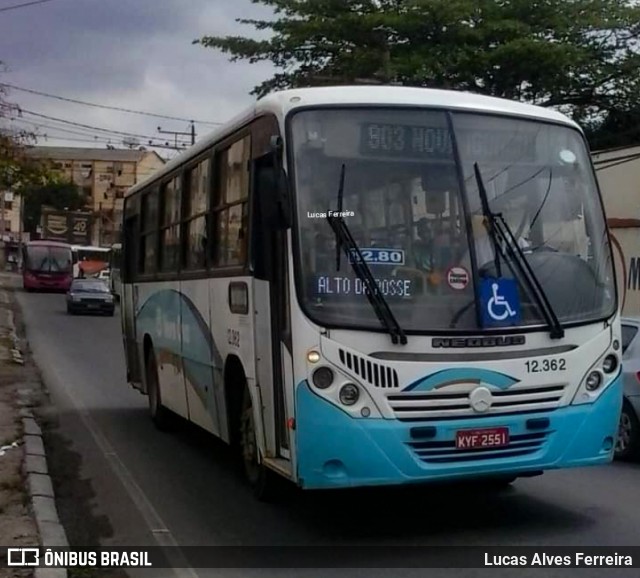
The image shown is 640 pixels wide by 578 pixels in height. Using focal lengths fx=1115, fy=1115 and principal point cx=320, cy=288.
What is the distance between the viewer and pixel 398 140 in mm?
7809

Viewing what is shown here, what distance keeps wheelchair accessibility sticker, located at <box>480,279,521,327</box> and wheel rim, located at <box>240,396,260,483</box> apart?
7.29 ft

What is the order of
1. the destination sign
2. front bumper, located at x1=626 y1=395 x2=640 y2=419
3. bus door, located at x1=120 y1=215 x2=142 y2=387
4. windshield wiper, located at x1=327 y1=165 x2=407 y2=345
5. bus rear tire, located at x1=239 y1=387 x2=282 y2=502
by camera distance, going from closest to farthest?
windshield wiper, located at x1=327 y1=165 x2=407 y2=345 < the destination sign < bus rear tire, located at x1=239 y1=387 x2=282 y2=502 < front bumper, located at x1=626 y1=395 x2=640 y2=419 < bus door, located at x1=120 y1=215 x2=142 y2=387

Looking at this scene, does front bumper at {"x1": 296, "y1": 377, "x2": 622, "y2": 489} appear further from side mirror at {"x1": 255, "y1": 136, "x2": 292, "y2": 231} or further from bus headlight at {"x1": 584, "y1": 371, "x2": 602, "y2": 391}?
side mirror at {"x1": 255, "y1": 136, "x2": 292, "y2": 231}

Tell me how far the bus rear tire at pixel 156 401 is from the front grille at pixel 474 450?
6411mm

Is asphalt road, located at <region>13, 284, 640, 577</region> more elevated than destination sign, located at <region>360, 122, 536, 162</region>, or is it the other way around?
destination sign, located at <region>360, 122, 536, 162</region>

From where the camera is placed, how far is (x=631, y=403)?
1133 centimetres

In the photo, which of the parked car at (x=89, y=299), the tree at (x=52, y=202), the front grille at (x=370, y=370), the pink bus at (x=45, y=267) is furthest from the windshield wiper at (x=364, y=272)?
the tree at (x=52, y=202)

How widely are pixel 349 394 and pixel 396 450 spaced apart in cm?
48

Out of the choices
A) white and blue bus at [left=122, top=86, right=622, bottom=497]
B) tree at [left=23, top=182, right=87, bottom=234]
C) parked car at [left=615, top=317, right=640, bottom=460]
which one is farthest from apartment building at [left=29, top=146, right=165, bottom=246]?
white and blue bus at [left=122, top=86, right=622, bottom=497]

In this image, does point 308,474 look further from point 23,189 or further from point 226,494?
point 23,189

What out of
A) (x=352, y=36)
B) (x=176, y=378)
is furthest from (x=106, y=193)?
(x=176, y=378)

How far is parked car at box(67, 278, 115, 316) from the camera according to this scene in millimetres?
44031

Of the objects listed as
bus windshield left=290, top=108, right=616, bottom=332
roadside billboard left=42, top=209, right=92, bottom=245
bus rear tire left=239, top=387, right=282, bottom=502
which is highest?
roadside billboard left=42, top=209, right=92, bottom=245

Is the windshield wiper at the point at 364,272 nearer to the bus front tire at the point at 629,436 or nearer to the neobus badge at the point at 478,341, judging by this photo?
the neobus badge at the point at 478,341
